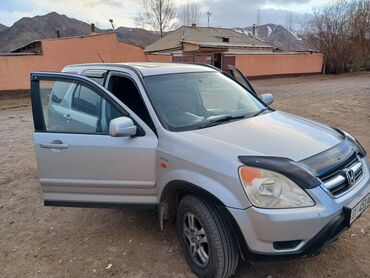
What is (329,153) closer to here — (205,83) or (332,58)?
(205,83)

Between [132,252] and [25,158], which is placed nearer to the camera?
[132,252]

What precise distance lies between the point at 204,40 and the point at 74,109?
32.5 m

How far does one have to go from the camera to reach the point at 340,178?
8.38 feet

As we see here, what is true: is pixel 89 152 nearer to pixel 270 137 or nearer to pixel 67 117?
pixel 67 117

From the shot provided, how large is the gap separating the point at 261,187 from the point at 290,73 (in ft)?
90.7

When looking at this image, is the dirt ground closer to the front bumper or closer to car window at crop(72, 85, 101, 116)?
the front bumper

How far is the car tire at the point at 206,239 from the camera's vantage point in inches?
99.8

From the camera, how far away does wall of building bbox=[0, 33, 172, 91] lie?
1708cm

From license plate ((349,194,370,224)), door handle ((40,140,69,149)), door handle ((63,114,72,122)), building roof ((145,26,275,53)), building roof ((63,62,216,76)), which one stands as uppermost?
building roof ((145,26,275,53))

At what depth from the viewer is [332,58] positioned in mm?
30812

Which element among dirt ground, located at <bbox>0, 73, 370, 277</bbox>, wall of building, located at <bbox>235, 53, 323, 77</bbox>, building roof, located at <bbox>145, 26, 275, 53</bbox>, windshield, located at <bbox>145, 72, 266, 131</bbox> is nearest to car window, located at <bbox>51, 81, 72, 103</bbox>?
windshield, located at <bbox>145, 72, 266, 131</bbox>

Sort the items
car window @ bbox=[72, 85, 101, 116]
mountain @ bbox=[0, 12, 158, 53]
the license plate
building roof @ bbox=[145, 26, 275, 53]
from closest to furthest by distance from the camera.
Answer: the license plate → car window @ bbox=[72, 85, 101, 116] → building roof @ bbox=[145, 26, 275, 53] → mountain @ bbox=[0, 12, 158, 53]

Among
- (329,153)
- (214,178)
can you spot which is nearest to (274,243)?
(214,178)

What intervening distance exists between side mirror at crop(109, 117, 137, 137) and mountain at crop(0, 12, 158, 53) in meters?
48.8
